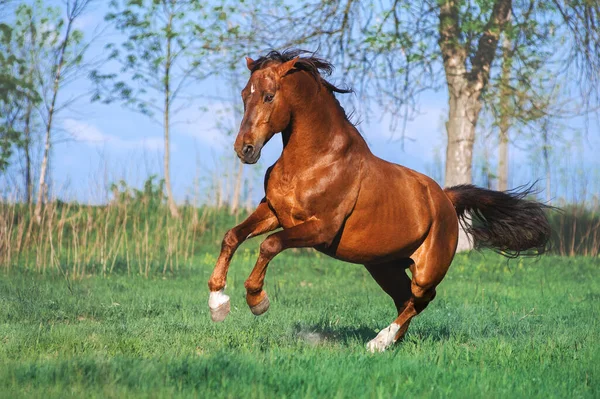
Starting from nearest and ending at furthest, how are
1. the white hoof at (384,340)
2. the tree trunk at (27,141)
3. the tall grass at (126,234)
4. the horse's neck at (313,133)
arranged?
the horse's neck at (313,133) → the white hoof at (384,340) → the tall grass at (126,234) → the tree trunk at (27,141)

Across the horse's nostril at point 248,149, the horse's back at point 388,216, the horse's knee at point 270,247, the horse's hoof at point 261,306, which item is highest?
the horse's nostril at point 248,149

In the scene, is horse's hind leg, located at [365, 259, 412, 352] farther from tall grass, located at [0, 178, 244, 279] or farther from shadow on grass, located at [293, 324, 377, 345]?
tall grass, located at [0, 178, 244, 279]

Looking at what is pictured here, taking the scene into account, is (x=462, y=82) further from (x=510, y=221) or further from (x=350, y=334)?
(x=350, y=334)

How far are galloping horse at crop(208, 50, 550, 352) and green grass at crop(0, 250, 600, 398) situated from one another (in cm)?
63

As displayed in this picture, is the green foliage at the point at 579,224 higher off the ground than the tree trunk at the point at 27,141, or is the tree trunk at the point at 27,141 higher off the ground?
the tree trunk at the point at 27,141

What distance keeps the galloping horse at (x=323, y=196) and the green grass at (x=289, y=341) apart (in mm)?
626

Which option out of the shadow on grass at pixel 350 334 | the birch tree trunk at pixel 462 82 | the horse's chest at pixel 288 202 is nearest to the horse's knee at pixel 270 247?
the horse's chest at pixel 288 202

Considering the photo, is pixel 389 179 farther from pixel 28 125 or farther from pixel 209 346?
pixel 28 125

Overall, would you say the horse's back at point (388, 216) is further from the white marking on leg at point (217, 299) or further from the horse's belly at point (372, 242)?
the white marking on leg at point (217, 299)

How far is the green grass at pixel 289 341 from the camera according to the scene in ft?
15.0

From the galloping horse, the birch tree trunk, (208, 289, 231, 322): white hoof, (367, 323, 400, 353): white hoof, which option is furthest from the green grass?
the birch tree trunk

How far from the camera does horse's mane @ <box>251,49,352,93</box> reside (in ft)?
17.9

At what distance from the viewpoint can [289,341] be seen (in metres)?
6.53

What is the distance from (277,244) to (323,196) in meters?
0.55
